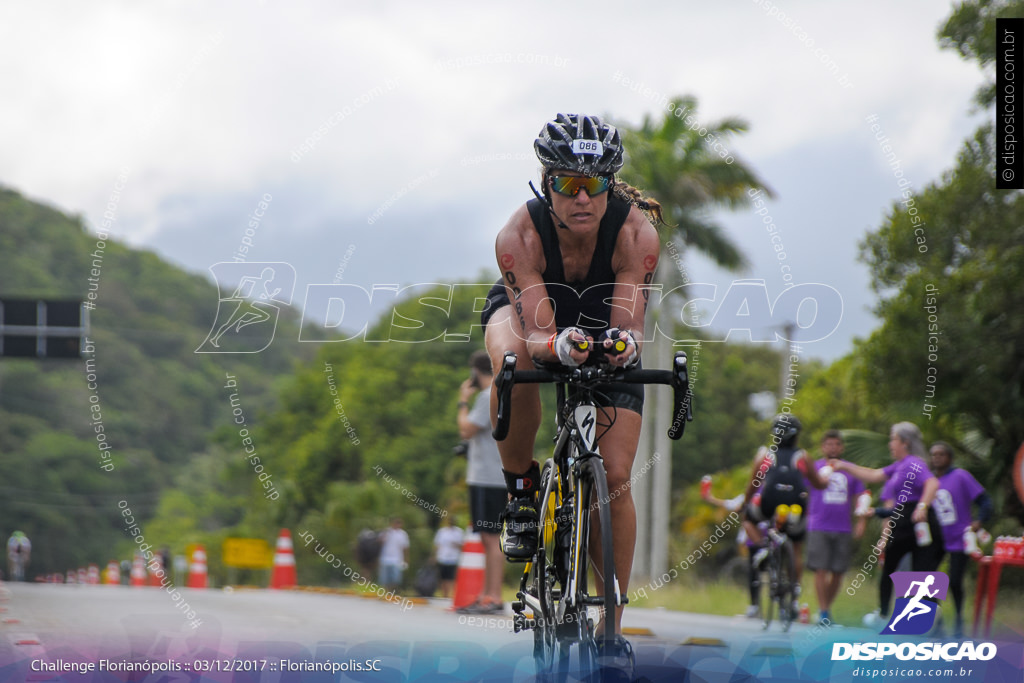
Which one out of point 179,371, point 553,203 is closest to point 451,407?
point 179,371

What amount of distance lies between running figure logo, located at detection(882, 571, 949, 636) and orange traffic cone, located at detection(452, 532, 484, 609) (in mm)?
4230

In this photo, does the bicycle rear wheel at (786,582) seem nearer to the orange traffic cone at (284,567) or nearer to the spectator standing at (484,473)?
the spectator standing at (484,473)

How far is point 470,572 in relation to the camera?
9.59m

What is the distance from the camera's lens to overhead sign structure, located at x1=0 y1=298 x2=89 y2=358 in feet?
52.4

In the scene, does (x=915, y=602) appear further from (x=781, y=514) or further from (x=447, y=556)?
(x=447, y=556)

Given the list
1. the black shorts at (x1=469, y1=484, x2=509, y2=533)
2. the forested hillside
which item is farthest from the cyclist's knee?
the forested hillside

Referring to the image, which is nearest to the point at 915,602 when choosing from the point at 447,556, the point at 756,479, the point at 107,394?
the point at 756,479

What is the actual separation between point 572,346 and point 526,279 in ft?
1.64

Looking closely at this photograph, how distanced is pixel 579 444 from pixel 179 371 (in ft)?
224

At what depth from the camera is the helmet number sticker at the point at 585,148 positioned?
14.2 ft

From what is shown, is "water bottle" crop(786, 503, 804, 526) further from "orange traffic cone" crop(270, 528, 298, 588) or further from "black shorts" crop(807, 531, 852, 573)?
"orange traffic cone" crop(270, 528, 298, 588)

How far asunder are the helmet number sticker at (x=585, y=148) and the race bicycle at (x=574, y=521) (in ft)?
2.64

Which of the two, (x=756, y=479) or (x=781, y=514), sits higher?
(x=756, y=479)

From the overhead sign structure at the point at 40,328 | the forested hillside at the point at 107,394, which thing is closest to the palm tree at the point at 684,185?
the overhead sign structure at the point at 40,328
